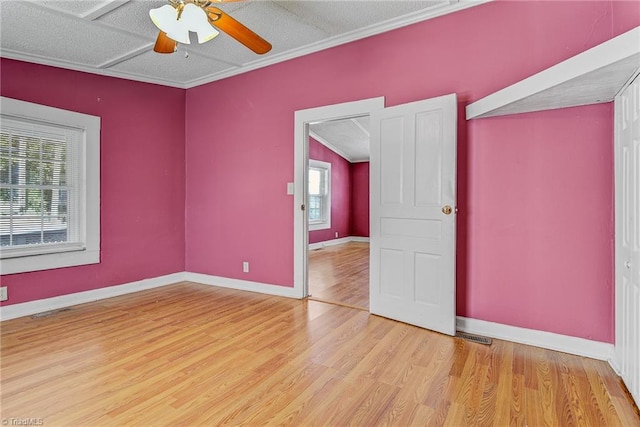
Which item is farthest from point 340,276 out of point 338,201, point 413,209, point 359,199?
point 359,199

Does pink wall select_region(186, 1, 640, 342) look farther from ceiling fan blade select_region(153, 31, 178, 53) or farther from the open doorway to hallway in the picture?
the open doorway to hallway

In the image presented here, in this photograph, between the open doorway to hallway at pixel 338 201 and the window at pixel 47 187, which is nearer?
the window at pixel 47 187

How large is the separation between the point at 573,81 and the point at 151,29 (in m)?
3.25

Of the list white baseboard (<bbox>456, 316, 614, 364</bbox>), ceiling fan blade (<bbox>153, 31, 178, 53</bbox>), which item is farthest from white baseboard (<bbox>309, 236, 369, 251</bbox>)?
ceiling fan blade (<bbox>153, 31, 178, 53</bbox>)

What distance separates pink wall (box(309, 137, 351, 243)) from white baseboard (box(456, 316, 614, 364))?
5299 mm

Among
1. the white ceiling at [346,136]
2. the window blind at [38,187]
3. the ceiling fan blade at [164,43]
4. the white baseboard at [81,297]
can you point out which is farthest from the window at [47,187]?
the white ceiling at [346,136]

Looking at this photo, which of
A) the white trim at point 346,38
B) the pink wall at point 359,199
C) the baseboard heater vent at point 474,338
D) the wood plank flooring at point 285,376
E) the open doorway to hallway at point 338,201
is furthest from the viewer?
the pink wall at point 359,199

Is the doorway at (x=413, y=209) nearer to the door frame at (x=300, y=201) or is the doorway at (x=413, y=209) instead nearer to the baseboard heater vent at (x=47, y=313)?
the door frame at (x=300, y=201)

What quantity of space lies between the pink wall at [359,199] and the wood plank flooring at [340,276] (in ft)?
4.49

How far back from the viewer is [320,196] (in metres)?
8.45

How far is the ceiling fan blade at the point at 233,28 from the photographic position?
214 cm

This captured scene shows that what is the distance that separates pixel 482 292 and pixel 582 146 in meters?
1.29

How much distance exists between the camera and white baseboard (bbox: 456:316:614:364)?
236 centimetres

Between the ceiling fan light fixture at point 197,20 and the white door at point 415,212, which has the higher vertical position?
the ceiling fan light fixture at point 197,20
